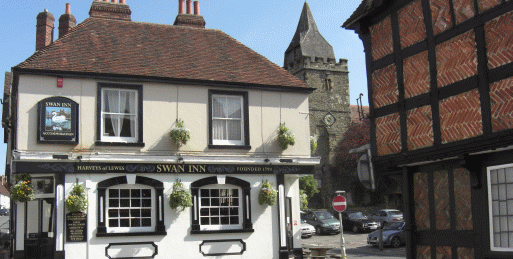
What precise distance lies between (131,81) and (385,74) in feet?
28.9

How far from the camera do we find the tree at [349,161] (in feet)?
178

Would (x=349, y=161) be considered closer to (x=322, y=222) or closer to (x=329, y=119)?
(x=329, y=119)

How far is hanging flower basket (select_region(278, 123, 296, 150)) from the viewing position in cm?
1845

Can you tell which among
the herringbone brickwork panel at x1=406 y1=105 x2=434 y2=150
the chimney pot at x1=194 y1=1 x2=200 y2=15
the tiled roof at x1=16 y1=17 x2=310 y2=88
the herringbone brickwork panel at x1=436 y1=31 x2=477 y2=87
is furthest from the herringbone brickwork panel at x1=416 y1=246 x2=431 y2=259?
the chimney pot at x1=194 y1=1 x2=200 y2=15

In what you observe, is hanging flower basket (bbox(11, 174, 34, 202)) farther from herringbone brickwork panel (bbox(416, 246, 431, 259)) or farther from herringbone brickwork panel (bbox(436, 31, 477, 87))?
herringbone brickwork panel (bbox(436, 31, 477, 87))

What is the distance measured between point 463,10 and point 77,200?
11562mm

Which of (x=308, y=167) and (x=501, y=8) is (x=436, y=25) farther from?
(x=308, y=167)

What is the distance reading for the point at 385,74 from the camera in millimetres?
11906

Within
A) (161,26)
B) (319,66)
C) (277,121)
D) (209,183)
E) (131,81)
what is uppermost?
(319,66)

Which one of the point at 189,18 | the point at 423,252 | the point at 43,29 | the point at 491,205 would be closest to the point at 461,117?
the point at 491,205

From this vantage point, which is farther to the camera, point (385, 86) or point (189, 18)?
point (189, 18)

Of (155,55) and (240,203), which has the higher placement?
(155,55)

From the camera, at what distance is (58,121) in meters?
16.3

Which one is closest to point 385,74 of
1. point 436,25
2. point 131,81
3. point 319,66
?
point 436,25
